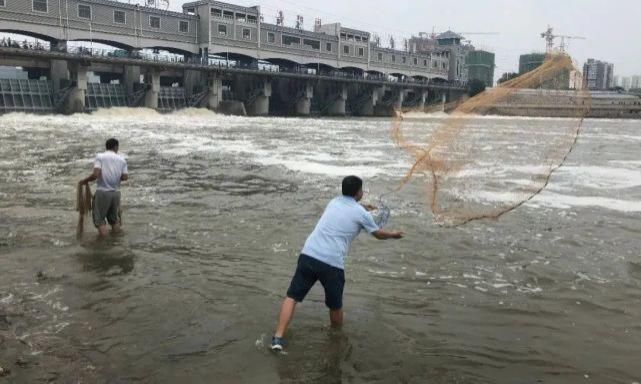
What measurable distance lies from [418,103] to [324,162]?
71.7 m

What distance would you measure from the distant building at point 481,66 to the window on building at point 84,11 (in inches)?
2685

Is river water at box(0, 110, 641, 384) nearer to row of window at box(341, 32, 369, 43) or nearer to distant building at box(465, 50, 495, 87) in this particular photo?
row of window at box(341, 32, 369, 43)

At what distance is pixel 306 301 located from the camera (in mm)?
6352

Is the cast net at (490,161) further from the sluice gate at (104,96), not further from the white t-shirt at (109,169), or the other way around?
the sluice gate at (104,96)

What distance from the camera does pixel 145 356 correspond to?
4.84 meters

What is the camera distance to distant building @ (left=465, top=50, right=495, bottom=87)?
351 feet

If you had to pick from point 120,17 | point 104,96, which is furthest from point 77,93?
point 120,17

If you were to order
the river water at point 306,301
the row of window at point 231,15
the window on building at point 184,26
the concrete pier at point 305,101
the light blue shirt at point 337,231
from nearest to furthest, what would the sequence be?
the river water at point 306,301 < the light blue shirt at point 337,231 < the window on building at point 184,26 < the row of window at point 231,15 < the concrete pier at point 305,101

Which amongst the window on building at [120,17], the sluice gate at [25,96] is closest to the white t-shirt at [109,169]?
the sluice gate at [25,96]

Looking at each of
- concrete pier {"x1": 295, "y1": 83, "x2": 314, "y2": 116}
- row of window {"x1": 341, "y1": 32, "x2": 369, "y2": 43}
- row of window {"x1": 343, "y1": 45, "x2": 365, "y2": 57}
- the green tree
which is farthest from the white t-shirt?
the green tree

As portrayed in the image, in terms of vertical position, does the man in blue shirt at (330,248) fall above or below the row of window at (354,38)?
below

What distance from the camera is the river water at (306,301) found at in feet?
15.8

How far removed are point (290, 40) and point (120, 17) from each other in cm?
2487

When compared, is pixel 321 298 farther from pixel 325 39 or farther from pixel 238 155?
pixel 325 39
